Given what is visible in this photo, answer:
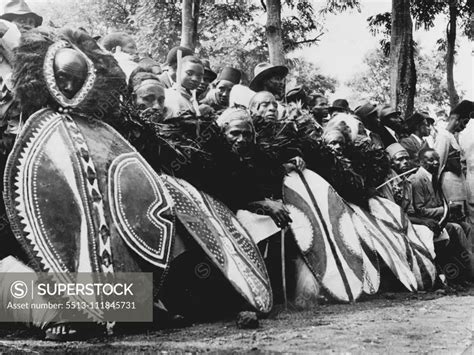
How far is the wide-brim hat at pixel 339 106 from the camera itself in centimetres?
826

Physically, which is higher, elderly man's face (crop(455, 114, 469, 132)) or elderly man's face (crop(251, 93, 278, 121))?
elderly man's face (crop(455, 114, 469, 132))

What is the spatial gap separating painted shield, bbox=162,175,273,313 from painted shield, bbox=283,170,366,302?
79 cm

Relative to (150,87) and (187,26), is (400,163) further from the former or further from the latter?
(187,26)

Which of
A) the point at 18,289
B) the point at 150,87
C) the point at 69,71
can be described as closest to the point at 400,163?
the point at 150,87

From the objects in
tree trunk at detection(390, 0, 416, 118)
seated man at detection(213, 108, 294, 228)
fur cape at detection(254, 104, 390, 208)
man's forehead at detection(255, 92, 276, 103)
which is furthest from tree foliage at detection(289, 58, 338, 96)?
seated man at detection(213, 108, 294, 228)

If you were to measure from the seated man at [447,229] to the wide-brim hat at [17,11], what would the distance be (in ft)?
15.0

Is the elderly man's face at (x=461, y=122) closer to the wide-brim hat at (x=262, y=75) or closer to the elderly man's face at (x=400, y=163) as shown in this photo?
the elderly man's face at (x=400, y=163)

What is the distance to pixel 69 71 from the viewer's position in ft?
13.2

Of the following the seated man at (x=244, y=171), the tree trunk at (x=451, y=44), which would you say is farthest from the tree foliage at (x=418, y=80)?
the seated man at (x=244, y=171)

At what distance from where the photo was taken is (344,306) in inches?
203

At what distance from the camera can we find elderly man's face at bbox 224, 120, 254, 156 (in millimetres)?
5145

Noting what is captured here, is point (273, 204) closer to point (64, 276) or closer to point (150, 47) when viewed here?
point (64, 276)

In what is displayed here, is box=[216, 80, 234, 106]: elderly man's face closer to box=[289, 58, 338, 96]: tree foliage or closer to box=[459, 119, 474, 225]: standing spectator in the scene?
box=[459, 119, 474, 225]: standing spectator

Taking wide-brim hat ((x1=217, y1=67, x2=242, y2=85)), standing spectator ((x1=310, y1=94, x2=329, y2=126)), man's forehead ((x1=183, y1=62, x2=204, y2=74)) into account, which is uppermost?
wide-brim hat ((x1=217, y1=67, x2=242, y2=85))
